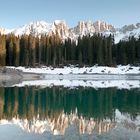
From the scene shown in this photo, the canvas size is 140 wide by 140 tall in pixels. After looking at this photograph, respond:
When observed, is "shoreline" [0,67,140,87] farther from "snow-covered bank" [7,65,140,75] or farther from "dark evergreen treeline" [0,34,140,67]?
"dark evergreen treeline" [0,34,140,67]

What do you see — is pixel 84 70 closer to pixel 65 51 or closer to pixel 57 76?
pixel 57 76

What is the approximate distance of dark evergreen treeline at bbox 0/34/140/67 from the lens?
366 ft

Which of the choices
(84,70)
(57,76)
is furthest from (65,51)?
(57,76)

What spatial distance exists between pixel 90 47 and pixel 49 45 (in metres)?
14.1

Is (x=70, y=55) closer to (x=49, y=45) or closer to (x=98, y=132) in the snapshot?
(x=49, y=45)

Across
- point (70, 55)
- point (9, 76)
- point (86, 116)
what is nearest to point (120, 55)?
point (70, 55)

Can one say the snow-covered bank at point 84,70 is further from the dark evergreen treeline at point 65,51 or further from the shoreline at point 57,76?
the dark evergreen treeline at point 65,51

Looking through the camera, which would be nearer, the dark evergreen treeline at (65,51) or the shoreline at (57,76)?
the shoreline at (57,76)

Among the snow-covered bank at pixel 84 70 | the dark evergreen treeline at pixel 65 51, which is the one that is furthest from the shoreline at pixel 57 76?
the dark evergreen treeline at pixel 65 51

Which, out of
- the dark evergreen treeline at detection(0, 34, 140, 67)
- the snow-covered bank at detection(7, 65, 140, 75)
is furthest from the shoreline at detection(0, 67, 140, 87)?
the dark evergreen treeline at detection(0, 34, 140, 67)

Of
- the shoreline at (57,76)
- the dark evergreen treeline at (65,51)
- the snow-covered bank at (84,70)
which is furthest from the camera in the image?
the dark evergreen treeline at (65,51)

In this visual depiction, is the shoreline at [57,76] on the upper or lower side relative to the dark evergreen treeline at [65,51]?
lower

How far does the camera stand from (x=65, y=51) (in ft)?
414

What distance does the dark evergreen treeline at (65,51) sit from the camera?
111562 mm
